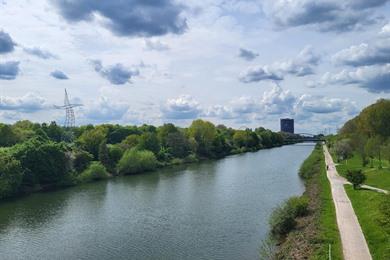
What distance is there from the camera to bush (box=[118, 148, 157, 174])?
74.2 metres

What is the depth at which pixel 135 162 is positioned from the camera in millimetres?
74938

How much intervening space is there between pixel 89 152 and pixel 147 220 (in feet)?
150

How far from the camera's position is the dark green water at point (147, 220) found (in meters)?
28.9

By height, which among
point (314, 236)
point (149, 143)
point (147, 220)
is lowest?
point (147, 220)

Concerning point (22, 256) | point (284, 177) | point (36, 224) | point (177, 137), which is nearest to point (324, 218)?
point (22, 256)

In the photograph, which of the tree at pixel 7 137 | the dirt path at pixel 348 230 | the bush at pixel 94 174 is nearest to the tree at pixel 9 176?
the bush at pixel 94 174

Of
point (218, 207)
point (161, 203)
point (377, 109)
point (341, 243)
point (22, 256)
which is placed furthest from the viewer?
point (377, 109)

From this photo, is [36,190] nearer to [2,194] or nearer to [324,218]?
[2,194]

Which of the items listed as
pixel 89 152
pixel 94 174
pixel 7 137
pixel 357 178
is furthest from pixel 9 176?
pixel 357 178

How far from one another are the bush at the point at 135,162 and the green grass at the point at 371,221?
41.6 m

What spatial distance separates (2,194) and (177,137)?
48.9m

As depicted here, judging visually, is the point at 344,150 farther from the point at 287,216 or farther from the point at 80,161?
the point at 287,216

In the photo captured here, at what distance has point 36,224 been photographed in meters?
38.0

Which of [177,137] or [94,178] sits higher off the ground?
[177,137]
